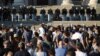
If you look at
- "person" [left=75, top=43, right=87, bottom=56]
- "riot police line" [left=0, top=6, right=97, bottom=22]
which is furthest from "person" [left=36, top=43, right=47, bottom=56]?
"riot police line" [left=0, top=6, right=97, bottom=22]

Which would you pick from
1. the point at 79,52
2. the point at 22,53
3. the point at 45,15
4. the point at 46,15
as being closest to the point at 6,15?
the point at 45,15

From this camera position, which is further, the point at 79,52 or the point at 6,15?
the point at 6,15

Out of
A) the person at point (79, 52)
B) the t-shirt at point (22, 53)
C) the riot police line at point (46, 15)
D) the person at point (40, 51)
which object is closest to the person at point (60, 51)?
the person at point (40, 51)

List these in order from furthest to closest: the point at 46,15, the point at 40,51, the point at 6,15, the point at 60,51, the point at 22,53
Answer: the point at 46,15 < the point at 6,15 < the point at 60,51 < the point at 40,51 < the point at 22,53

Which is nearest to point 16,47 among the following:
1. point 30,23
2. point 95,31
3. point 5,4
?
point 95,31

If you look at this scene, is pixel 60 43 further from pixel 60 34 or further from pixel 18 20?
pixel 18 20

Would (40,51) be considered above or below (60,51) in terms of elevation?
above

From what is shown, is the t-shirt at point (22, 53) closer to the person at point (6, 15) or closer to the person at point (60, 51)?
the person at point (60, 51)

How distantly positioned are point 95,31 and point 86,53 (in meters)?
9.79

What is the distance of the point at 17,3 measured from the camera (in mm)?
63812

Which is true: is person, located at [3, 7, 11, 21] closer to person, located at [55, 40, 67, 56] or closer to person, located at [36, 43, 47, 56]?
person, located at [55, 40, 67, 56]

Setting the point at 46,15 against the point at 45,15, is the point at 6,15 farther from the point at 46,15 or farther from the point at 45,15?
the point at 46,15

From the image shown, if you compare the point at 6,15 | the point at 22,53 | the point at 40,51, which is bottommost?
the point at 6,15

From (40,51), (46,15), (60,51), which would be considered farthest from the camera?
(46,15)
